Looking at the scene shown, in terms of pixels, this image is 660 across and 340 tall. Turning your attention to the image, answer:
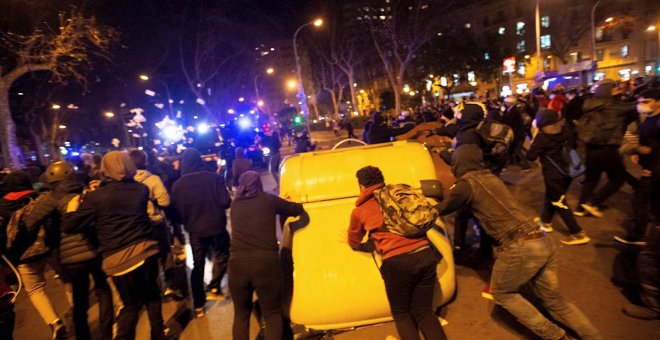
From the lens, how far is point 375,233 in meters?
2.95

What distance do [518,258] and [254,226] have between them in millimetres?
2063

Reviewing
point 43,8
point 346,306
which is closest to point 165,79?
point 43,8

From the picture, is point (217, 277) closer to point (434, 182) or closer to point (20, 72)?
point (434, 182)

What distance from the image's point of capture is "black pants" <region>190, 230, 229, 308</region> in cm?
454

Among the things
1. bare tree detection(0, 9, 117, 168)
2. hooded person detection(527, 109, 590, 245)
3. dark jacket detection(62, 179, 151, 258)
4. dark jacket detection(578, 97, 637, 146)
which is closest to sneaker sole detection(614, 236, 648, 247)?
hooded person detection(527, 109, 590, 245)

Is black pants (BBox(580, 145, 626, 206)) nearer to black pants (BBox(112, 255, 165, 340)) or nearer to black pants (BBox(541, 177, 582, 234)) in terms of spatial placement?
black pants (BBox(541, 177, 582, 234))

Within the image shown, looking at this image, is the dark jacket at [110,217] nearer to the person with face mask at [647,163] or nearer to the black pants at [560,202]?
the person with face mask at [647,163]

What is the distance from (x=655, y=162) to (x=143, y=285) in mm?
4945

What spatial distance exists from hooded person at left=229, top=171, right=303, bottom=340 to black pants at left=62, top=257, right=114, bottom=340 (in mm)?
1546

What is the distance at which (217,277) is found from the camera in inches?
193

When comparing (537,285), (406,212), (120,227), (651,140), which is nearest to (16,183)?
(120,227)

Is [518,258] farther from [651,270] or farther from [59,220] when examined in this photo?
[59,220]

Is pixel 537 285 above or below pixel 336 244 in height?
below

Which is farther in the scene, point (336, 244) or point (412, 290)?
point (336, 244)
